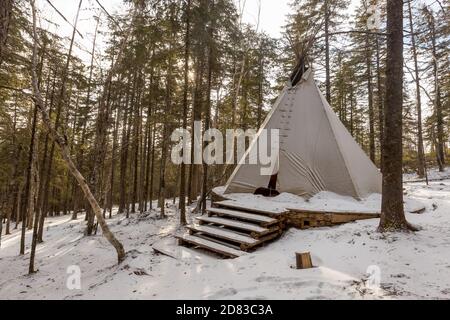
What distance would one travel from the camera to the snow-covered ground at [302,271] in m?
3.74

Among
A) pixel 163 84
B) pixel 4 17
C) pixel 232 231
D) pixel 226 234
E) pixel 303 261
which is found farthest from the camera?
pixel 163 84

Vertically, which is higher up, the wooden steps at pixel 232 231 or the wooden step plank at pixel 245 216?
the wooden step plank at pixel 245 216

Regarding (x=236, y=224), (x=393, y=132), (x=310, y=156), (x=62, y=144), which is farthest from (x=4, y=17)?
(x=310, y=156)

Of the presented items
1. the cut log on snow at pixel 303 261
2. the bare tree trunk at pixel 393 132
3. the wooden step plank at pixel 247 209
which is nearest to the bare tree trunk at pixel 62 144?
the wooden step plank at pixel 247 209

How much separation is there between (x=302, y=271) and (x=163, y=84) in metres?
14.5

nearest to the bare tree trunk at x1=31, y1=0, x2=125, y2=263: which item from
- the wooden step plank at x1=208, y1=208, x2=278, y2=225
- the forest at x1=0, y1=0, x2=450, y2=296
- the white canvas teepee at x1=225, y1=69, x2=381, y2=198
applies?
the forest at x1=0, y1=0, x2=450, y2=296

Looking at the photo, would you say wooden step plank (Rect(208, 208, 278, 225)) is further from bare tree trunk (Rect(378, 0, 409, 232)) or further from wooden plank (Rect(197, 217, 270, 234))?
bare tree trunk (Rect(378, 0, 409, 232))

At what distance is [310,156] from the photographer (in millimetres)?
8328

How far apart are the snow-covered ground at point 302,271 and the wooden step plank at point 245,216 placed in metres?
0.53

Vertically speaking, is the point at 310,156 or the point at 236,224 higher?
the point at 310,156

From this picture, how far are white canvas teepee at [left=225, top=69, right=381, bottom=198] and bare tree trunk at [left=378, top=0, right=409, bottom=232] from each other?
218cm

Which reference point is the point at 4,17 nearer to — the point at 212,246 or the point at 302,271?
the point at 212,246

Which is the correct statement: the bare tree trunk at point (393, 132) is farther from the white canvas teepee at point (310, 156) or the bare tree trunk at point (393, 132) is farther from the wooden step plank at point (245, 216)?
the wooden step plank at point (245, 216)

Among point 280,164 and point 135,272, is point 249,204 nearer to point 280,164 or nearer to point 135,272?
A: point 280,164
